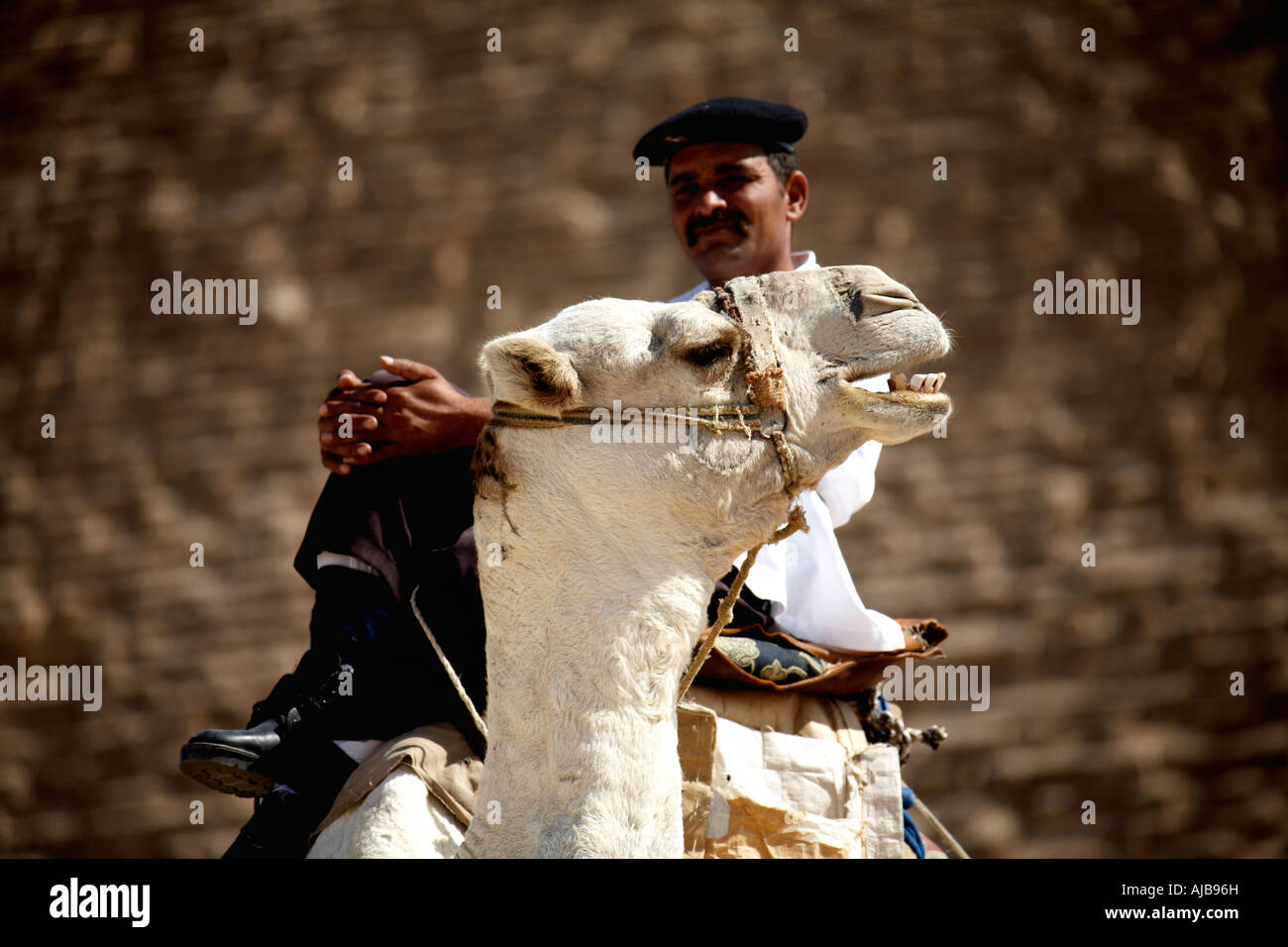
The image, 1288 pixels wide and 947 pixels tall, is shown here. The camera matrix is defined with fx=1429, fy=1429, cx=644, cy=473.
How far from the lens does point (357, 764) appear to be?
2.87 metres

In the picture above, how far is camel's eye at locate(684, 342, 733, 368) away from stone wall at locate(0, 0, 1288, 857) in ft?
14.0

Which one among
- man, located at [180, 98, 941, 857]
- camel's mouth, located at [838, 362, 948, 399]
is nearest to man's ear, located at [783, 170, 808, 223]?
man, located at [180, 98, 941, 857]

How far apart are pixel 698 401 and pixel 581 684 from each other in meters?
0.51

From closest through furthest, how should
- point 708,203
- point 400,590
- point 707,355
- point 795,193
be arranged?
point 707,355 → point 400,590 → point 708,203 → point 795,193

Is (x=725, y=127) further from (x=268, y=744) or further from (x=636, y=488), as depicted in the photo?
(x=268, y=744)

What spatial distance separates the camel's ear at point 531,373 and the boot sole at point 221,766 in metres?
1.00

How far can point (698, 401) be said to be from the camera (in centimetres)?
A: 238

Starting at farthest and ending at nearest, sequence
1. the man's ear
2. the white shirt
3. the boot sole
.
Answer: the man's ear, the white shirt, the boot sole

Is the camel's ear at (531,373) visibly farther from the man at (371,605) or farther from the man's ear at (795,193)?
the man's ear at (795,193)

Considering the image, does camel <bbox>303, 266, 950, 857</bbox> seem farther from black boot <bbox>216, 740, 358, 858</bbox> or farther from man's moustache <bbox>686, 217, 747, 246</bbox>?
man's moustache <bbox>686, 217, 747, 246</bbox>

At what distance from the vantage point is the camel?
229 cm

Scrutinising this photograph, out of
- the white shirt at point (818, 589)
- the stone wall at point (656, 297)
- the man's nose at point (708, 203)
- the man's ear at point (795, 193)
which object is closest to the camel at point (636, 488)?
the white shirt at point (818, 589)

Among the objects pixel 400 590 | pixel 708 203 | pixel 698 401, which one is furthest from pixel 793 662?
pixel 708 203

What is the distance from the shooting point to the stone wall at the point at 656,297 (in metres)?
6.46
